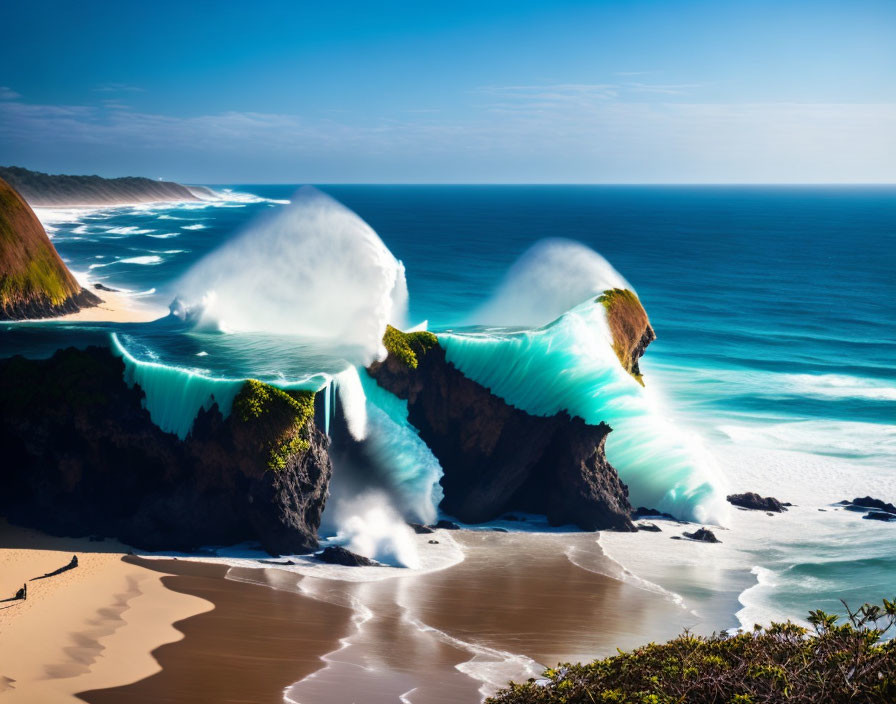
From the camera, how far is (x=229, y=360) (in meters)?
21.2

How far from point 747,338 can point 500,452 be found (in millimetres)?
34252

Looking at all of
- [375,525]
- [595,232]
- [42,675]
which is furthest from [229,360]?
[595,232]

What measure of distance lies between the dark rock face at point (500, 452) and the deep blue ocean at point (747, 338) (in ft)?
7.12

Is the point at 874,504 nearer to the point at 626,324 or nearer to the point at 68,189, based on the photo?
the point at 626,324

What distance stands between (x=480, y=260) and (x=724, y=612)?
7198 centimetres

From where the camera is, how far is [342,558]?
18391mm

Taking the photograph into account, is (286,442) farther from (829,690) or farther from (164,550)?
(829,690)

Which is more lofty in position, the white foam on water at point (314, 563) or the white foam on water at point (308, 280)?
the white foam on water at point (308, 280)

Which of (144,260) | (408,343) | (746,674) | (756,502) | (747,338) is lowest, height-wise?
(756,502)

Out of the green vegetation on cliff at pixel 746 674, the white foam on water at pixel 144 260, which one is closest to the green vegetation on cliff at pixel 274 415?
the green vegetation on cliff at pixel 746 674

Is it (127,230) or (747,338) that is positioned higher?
(127,230)

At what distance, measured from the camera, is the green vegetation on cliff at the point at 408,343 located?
22094 mm

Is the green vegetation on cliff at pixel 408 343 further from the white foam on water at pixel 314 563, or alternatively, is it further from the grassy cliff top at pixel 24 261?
the grassy cliff top at pixel 24 261

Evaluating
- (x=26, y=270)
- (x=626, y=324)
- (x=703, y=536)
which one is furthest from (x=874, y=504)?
(x=26, y=270)
